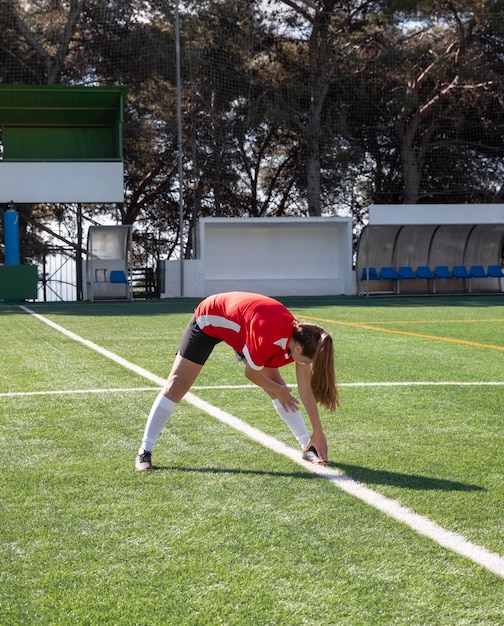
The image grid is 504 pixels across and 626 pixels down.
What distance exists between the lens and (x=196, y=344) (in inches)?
195

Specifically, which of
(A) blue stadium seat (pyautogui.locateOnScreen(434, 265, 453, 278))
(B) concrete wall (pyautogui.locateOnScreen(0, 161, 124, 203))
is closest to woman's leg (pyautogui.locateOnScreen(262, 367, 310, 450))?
(B) concrete wall (pyautogui.locateOnScreen(0, 161, 124, 203))

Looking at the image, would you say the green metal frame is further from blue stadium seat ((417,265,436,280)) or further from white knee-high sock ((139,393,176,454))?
white knee-high sock ((139,393,176,454))

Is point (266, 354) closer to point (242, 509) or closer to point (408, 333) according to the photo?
point (242, 509)

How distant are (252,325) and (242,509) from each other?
0.92m

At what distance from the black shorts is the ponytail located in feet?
2.37

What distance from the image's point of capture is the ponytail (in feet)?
14.2

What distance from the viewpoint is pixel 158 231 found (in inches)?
1711

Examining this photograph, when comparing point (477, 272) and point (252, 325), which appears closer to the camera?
point (252, 325)

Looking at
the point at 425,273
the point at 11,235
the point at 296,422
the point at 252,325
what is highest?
the point at 11,235

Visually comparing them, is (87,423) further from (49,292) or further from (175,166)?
(175,166)

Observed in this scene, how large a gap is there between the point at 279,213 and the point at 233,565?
41394mm

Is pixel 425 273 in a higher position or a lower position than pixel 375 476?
higher

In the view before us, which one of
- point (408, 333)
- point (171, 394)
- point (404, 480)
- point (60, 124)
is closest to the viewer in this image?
point (404, 480)

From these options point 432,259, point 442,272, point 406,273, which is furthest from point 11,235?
point 432,259
